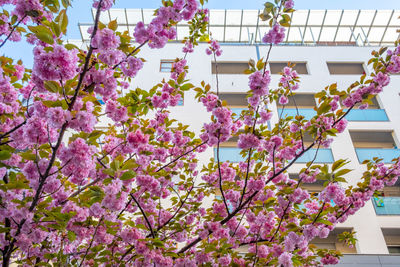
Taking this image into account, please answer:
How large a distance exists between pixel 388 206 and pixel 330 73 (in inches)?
320

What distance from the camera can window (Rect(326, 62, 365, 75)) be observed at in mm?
15433

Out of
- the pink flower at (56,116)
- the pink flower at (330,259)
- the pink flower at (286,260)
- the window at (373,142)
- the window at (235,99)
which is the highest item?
the window at (235,99)

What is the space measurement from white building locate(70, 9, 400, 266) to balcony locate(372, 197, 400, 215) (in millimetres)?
35

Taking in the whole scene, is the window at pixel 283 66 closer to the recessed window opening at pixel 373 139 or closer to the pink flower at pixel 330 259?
the recessed window opening at pixel 373 139

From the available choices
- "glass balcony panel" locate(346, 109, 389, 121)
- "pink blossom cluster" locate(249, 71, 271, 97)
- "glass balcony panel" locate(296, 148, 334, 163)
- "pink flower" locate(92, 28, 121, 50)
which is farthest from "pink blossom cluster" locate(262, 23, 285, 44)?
"glass balcony panel" locate(346, 109, 389, 121)

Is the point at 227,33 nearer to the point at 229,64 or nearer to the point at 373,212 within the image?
the point at 229,64

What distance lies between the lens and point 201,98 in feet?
12.3

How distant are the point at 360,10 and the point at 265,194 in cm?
1910

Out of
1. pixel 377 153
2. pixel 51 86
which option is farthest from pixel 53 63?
pixel 377 153

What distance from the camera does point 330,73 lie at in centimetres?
1546

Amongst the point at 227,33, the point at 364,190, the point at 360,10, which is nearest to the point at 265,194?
the point at 364,190

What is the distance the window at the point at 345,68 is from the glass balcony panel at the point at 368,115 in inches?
127

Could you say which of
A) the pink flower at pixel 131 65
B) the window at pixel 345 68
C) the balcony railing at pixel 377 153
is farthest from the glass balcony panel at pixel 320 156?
the pink flower at pixel 131 65

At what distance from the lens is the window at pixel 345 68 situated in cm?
1543
